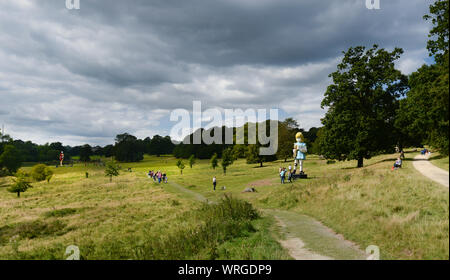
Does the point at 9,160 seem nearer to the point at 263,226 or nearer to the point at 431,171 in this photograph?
the point at 263,226

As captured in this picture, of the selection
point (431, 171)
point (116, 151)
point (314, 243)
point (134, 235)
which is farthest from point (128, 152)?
point (431, 171)

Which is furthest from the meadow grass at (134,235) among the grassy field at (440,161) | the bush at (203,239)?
the grassy field at (440,161)

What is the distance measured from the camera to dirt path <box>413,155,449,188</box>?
194 inches

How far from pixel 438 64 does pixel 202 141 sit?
5751 inches

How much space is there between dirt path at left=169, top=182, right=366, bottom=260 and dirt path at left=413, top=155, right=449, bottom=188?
4372mm

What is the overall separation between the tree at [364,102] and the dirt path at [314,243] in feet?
49.8

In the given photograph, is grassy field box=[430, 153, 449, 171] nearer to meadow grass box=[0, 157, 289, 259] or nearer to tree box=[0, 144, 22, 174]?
meadow grass box=[0, 157, 289, 259]

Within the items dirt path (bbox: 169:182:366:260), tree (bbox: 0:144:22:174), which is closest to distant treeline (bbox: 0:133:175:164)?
tree (bbox: 0:144:22:174)

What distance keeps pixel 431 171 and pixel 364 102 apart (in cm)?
2376

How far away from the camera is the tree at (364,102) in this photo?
25.4m

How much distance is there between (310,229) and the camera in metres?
13.6

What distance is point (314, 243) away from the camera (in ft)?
35.7
